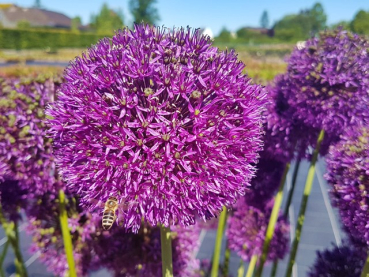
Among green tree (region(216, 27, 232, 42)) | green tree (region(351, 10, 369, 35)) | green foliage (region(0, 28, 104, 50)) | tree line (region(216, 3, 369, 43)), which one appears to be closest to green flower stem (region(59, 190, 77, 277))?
green foliage (region(0, 28, 104, 50))

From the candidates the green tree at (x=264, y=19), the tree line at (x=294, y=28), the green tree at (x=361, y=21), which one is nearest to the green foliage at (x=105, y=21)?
the tree line at (x=294, y=28)

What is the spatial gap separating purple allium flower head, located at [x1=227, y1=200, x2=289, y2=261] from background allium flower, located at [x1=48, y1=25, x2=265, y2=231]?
1.15m

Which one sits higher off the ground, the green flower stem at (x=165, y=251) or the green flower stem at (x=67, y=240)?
the green flower stem at (x=165, y=251)

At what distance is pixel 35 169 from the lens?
1854 mm

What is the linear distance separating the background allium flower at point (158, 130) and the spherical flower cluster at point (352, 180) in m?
0.52

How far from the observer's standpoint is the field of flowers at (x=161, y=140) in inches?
49.3

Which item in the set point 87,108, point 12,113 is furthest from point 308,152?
point 12,113

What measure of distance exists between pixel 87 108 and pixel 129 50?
282 mm

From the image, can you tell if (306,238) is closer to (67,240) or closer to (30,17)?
(67,240)

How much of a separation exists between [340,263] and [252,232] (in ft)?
2.01

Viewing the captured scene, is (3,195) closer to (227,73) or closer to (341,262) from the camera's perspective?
(227,73)

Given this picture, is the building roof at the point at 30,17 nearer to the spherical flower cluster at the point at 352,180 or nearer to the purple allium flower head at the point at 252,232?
the purple allium flower head at the point at 252,232

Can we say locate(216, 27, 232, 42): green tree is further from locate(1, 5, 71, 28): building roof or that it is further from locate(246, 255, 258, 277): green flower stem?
locate(246, 255, 258, 277): green flower stem

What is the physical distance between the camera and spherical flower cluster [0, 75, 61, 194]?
1796 millimetres
